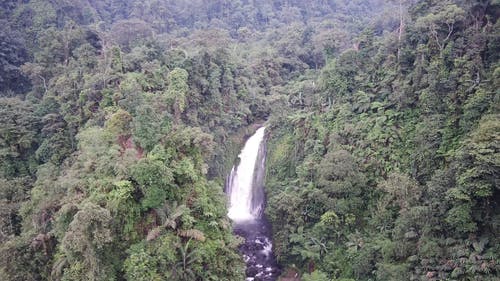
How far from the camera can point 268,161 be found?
26.8m

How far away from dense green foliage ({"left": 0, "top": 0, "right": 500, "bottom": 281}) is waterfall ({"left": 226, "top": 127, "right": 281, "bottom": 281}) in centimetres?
80

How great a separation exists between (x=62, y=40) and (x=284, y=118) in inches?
645

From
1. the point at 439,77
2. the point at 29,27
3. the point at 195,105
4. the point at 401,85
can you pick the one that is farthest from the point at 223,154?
the point at 29,27

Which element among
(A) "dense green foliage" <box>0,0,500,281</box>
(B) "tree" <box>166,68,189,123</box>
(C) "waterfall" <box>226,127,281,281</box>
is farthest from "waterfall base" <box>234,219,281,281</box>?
(B) "tree" <box>166,68,189,123</box>

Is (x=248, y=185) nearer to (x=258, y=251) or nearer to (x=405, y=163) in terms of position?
(x=258, y=251)

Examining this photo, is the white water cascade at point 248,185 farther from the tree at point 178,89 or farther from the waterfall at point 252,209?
the tree at point 178,89

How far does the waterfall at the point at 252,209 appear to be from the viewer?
20408mm

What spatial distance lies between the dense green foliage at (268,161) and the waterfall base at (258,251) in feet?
2.93

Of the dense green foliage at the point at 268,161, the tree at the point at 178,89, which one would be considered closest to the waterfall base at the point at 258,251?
the dense green foliage at the point at 268,161

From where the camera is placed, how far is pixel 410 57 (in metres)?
21.1

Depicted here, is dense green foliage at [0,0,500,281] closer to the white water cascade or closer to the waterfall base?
the white water cascade

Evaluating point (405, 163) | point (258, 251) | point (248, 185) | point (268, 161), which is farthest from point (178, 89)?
point (405, 163)

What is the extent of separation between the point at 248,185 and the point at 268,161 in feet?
6.56

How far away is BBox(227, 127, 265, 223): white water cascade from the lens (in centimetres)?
2534
